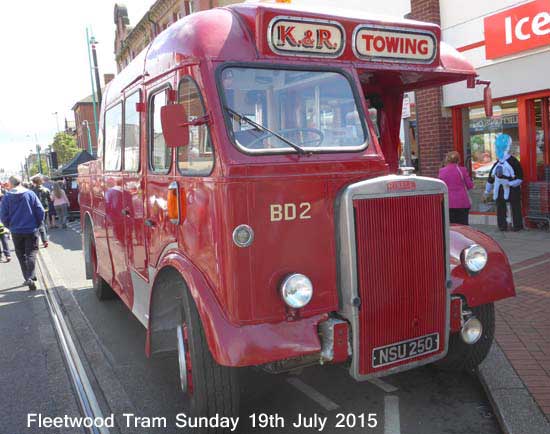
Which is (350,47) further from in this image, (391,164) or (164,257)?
(164,257)

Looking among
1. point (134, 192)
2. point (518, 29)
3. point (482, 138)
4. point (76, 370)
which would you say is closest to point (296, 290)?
point (134, 192)

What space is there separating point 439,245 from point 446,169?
16.0ft

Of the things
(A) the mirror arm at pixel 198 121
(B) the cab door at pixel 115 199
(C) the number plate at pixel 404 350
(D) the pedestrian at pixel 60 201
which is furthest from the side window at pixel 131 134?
(D) the pedestrian at pixel 60 201

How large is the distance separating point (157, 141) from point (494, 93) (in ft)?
26.0

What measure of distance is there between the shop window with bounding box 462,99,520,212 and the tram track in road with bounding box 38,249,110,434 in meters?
8.23

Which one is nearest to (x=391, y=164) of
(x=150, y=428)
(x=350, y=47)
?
(x=350, y=47)

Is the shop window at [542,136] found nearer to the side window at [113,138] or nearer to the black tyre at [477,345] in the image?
the black tyre at [477,345]

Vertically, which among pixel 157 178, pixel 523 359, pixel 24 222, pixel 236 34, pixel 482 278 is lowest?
pixel 523 359

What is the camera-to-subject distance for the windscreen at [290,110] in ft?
10.8

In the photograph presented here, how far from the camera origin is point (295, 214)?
324cm

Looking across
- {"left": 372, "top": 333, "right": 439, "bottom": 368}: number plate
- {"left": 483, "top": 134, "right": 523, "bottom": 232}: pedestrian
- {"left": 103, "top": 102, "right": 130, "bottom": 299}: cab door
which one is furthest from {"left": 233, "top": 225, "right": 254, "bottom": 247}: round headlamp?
{"left": 483, "top": 134, "right": 523, "bottom": 232}: pedestrian

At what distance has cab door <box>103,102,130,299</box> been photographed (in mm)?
5262

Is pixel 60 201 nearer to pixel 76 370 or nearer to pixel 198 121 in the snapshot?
pixel 76 370

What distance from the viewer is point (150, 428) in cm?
375
